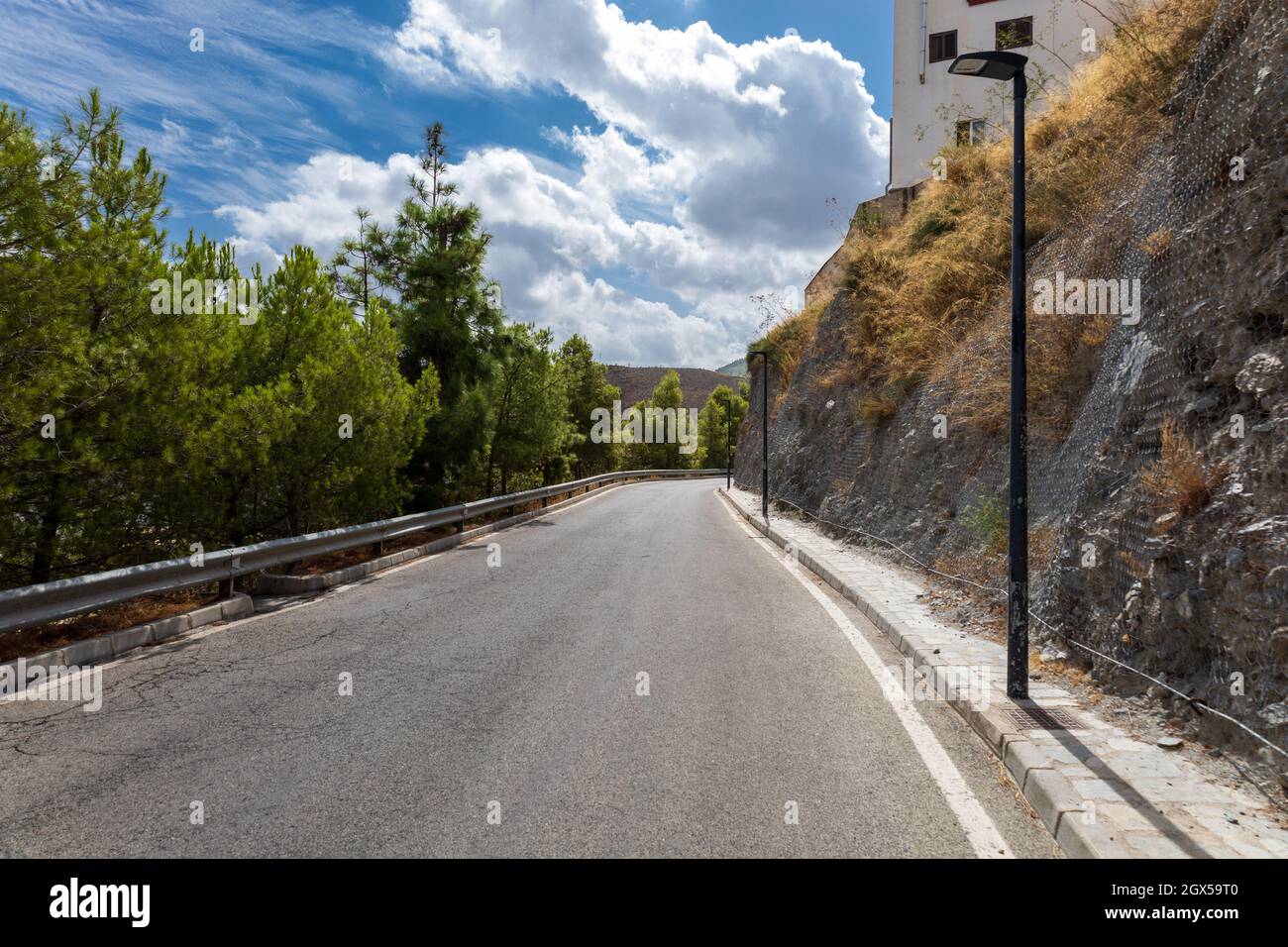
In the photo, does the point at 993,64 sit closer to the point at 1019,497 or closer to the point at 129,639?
the point at 1019,497

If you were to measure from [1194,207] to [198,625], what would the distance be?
10.2 meters

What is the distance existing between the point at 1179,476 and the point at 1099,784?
2.29m

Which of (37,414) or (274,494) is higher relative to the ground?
(37,414)

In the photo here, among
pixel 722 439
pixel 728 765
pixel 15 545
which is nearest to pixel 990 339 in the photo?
pixel 728 765

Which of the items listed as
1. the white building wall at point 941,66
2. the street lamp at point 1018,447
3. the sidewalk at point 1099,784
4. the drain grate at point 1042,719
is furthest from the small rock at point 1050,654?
the white building wall at point 941,66

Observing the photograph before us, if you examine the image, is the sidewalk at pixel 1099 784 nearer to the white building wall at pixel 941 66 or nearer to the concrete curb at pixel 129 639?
the concrete curb at pixel 129 639

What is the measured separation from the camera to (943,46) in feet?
99.6

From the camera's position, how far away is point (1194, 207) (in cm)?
635

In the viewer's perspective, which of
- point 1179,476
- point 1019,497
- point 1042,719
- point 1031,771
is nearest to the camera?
point 1031,771

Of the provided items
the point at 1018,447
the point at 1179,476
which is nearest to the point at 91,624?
the point at 1018,447

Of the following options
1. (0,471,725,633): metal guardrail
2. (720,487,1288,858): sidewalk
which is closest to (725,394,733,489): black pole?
(0,471,725,633): metal guardrail

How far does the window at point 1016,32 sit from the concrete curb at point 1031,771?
29.4 metres

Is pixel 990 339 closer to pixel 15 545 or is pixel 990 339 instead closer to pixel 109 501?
pixel 109 501
